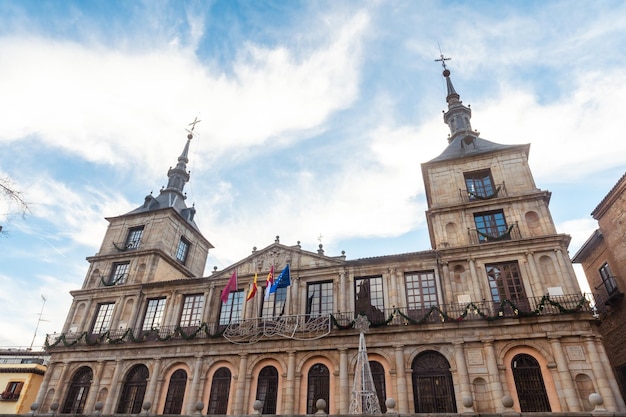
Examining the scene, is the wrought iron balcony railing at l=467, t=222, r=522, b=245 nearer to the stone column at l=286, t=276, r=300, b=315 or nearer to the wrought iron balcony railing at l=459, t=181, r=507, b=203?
the wrought iron balcony railing at l=459, t=181, r=507, b=203

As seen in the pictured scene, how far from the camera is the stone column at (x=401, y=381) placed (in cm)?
1736

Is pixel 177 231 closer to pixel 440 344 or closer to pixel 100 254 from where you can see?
pixel 100 254

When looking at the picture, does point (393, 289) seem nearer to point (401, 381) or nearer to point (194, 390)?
point (401, 381)

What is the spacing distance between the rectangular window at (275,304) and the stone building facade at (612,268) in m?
18.0

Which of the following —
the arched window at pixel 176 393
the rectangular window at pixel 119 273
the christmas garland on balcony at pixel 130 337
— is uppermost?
the rectangular window at pixel 119 273

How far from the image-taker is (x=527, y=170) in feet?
74.1

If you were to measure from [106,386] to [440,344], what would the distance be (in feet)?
61.4

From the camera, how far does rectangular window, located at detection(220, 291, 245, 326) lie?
23158 millimetres

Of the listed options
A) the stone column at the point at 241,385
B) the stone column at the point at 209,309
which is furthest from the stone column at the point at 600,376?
the stone column at the point at 209,309

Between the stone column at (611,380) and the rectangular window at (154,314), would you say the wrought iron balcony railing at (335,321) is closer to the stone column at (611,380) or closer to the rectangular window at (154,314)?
the rectangular window at (154,314)

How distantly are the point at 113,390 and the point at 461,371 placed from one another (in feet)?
61.1

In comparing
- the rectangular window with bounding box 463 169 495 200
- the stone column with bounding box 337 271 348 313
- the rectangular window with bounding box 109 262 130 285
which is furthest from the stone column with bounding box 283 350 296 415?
the rectangular window with bounding box 109 262 130 285

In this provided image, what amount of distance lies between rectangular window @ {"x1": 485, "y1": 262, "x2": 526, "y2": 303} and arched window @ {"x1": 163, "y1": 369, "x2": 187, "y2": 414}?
17003 millimetres

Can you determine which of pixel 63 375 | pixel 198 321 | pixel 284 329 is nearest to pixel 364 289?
pixel 284 329
